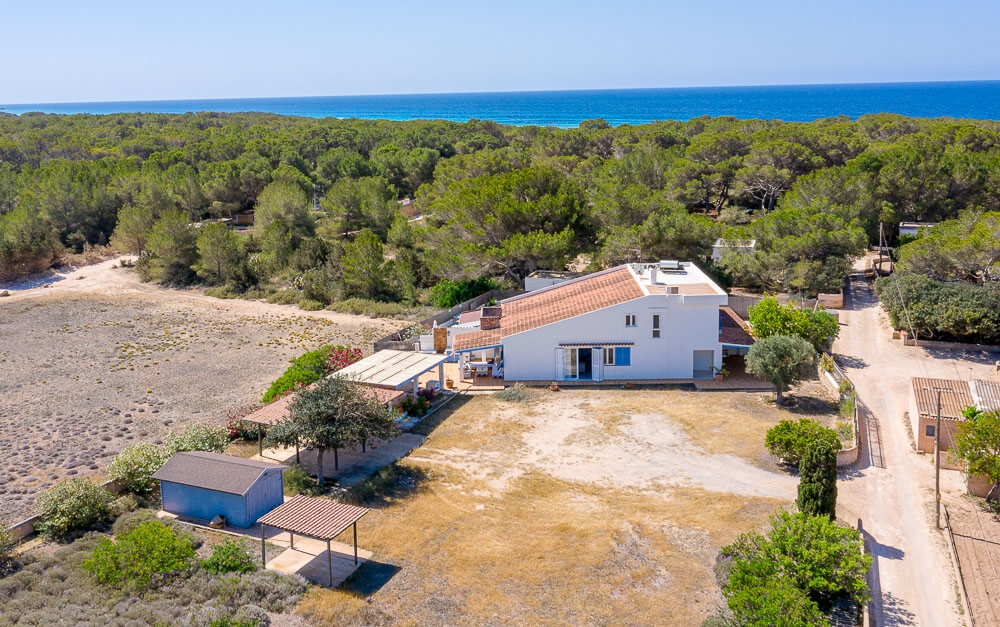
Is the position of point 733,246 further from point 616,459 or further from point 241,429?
point 241,429

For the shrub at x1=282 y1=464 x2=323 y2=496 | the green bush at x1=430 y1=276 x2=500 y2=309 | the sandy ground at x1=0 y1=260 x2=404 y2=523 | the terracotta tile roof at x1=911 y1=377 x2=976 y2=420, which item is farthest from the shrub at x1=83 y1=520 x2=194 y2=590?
the green bush at x1=430 y1=276 x2=500 y2=309

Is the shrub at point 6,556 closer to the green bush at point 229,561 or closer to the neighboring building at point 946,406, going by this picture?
the green bush at point 229,561

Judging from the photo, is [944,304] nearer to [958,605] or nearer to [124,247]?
[958,605]

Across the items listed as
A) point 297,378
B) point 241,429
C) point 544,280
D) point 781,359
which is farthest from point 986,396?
point 241,429

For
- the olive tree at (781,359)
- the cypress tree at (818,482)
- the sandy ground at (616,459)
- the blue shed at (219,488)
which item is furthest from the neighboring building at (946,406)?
the blue shed at (219,488)

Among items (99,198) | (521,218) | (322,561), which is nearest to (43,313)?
(99,198)

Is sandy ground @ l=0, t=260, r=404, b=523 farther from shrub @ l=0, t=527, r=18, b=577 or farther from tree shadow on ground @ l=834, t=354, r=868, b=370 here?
tree shadow on ground @ l=834, t=354, r=868, b=370

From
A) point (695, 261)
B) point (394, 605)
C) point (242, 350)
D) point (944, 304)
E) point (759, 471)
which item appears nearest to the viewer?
point (394, 605)
